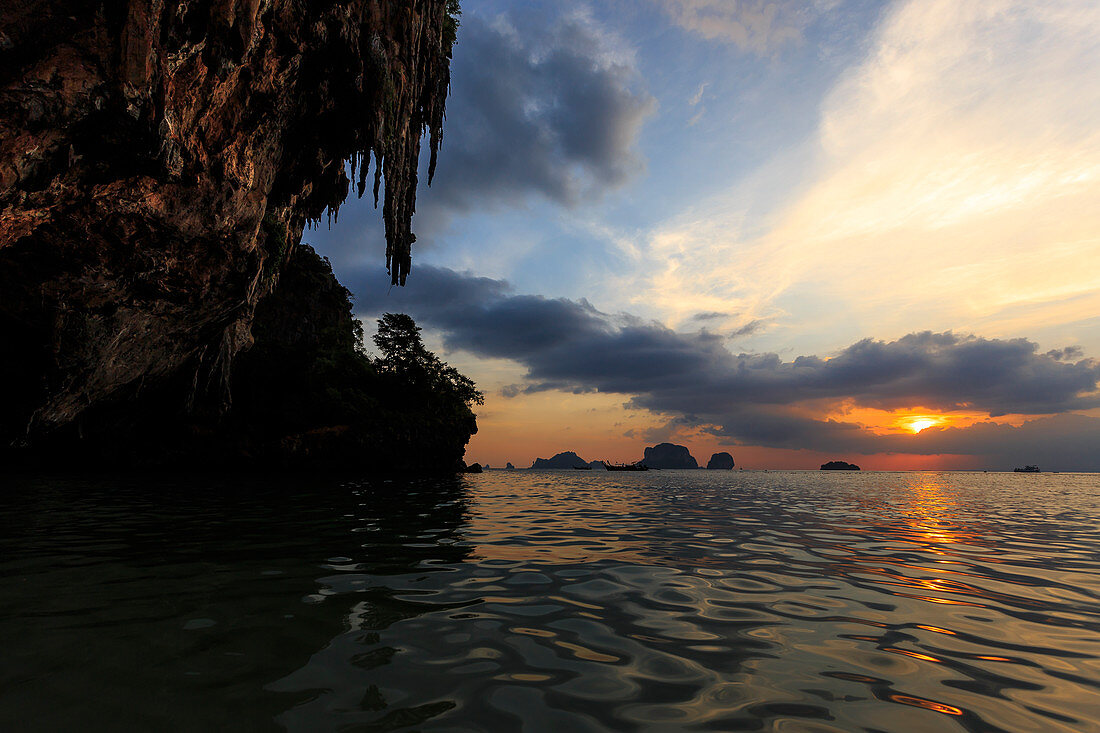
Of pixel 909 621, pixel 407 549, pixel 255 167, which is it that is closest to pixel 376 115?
pixel 255 167

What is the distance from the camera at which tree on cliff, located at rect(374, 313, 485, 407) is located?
153 ft

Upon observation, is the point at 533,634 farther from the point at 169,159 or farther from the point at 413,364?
the point at 413,364

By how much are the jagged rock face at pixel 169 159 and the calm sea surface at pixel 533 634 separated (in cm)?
639

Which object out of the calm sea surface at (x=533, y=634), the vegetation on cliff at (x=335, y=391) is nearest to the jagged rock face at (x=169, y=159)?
the calm sea surface at (x=533, y=634)

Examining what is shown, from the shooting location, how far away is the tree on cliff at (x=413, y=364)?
46.8m

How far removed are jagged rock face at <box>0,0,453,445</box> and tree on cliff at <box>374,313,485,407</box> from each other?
97.4ft

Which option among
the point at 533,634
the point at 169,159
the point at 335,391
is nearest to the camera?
the point at 533,634

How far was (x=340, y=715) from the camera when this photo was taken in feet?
7.77

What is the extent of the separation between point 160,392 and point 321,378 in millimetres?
11406

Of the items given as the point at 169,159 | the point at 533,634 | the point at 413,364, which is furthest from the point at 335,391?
the point at 533,634

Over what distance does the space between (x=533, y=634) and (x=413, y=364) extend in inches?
1807

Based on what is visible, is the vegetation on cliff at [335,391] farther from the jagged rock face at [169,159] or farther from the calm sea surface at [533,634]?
the calm sea surface at [533,634]

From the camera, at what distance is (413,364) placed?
4725cm

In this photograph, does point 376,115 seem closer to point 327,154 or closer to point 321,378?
point 327,154
